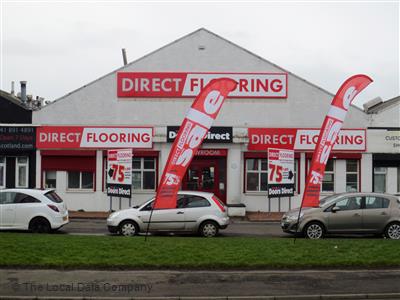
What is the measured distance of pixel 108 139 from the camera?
29297mm

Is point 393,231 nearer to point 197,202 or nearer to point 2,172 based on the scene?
point 197,202

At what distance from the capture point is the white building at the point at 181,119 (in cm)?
2930

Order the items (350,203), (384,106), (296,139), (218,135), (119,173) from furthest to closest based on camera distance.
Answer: (384,106)
(296,139)
(218,135)
(119,173)
(350,203)

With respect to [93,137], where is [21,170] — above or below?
below

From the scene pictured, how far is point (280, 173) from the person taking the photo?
27.5 m

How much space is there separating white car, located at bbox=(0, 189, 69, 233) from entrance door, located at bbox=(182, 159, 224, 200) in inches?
A: 423

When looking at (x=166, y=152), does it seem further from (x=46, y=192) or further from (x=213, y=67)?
(x=46, y=192)

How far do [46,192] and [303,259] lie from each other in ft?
32.3

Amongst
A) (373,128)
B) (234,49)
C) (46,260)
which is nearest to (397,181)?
(373,128)

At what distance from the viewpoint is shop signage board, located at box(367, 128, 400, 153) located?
29.2 metres

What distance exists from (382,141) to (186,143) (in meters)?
16.0

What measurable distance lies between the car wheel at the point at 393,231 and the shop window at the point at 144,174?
13.7 m

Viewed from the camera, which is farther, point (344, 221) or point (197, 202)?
point (197, 202)

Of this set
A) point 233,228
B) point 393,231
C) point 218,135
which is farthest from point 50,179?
point 393,231
